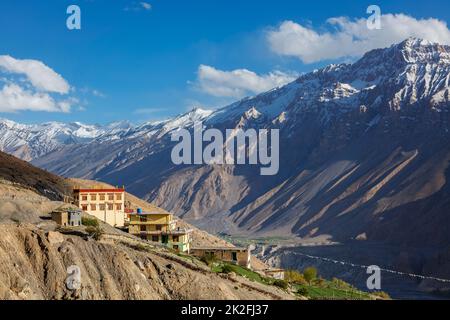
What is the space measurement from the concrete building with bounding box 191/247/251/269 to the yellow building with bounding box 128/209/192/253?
4.52 feet

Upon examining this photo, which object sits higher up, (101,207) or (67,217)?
(101,207)

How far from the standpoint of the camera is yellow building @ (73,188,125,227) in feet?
215

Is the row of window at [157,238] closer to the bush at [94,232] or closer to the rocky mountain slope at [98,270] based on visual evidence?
the rocky mountain slope at [98,270]

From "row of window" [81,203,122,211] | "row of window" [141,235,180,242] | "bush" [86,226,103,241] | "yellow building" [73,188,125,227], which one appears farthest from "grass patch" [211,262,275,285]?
"row of window" [81,203,122,211]

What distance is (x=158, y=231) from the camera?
6638 cm

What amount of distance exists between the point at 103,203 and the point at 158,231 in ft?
20.1

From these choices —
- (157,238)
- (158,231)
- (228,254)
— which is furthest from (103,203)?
(228,254)

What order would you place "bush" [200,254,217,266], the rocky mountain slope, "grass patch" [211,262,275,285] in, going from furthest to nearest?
"bush" [200,254,217,266]
"grass patch" [211,262,275,285]
the rocky mountain slope

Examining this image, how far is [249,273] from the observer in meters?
60.7

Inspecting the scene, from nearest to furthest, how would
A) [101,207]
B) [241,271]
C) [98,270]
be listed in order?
1. [98,270]
2. [241,271]
3. [101,207]

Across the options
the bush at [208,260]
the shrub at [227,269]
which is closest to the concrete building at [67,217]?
the bush at [208,260]

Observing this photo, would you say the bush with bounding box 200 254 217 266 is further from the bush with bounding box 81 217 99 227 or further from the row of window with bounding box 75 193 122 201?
the row of window with bounding box 75 193 122 201

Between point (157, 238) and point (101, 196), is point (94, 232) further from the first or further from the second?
point (101, 196)
